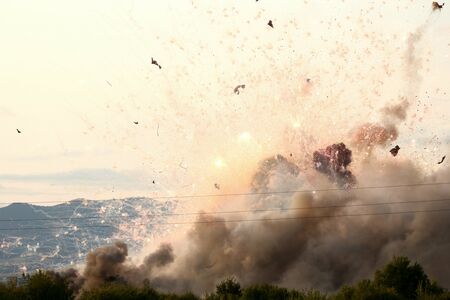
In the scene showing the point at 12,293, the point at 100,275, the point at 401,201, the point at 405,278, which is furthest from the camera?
the point at 401,201

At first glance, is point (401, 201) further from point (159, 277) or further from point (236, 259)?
point (159, 277)

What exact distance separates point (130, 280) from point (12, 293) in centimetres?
7979

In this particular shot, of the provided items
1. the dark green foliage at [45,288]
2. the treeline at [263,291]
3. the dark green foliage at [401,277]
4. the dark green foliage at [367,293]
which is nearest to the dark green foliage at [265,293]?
the treeline at [263,291]

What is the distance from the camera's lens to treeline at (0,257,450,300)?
92812mm

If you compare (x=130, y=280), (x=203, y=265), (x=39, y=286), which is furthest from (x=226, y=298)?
(x=203, y=265)

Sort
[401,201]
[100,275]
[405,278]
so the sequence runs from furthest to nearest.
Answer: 1. [401,201]
2. [100,275]
3. [405,278]

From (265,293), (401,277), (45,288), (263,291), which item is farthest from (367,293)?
(45,288)

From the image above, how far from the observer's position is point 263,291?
108562mm

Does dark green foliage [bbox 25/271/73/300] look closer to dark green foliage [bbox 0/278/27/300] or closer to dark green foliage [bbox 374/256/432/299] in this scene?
dark green foliage [bbox 0/278/27/300]

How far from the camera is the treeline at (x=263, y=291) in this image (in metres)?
92.8

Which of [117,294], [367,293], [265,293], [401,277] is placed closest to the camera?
[367,293]

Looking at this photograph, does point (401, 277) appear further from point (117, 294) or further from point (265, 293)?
point (117, 294)

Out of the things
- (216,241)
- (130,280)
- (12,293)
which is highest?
(216,241)

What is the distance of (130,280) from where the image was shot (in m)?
177
